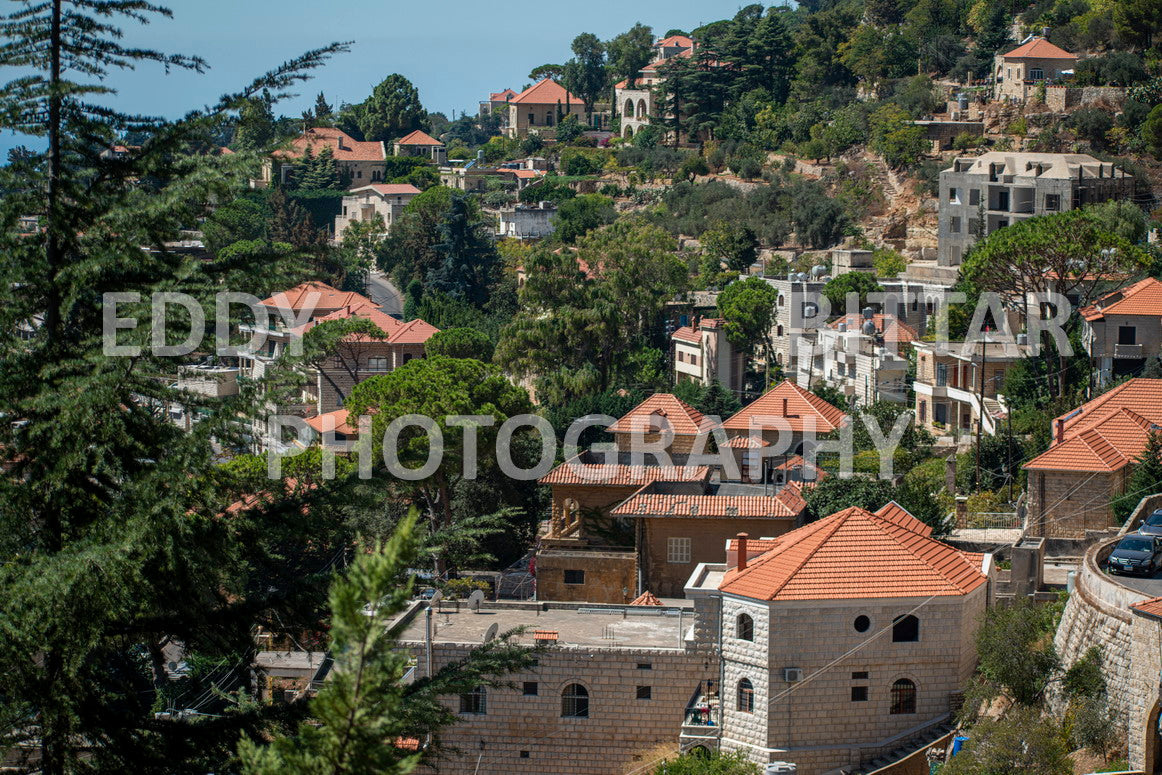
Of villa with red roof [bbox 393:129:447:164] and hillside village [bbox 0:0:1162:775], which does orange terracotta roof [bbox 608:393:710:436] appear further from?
villa with red roof [bbox 393:129:447:164]

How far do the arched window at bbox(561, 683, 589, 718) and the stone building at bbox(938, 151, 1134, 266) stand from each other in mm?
28696

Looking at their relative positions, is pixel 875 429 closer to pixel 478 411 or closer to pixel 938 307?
pixel 938 307

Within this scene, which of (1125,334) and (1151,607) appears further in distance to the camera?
(1125,334)

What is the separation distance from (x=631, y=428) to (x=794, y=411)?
4352mm

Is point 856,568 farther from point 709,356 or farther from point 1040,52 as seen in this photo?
point 1040,52

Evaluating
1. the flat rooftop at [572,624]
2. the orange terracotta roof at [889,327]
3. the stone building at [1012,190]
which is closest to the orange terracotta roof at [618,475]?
the flat rooftop at [572,624]

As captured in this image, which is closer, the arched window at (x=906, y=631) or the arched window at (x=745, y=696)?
the arched window at (x=906, y=631)

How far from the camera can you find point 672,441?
35.1 m

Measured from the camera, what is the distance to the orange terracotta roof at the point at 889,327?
136 feet

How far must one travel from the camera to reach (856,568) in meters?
20.5

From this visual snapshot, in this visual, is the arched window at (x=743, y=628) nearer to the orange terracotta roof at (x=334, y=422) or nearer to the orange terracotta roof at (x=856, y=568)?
the orange terracotta roof at (x=856, y=568)

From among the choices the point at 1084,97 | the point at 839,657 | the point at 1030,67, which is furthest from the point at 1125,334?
the point at 1030,67

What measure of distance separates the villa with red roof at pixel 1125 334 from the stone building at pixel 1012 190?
12.2m

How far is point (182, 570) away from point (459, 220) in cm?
5490
